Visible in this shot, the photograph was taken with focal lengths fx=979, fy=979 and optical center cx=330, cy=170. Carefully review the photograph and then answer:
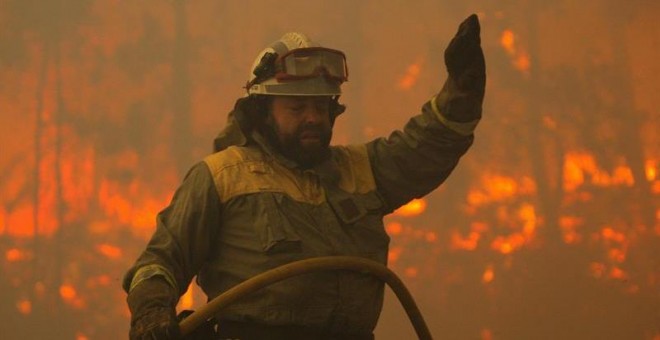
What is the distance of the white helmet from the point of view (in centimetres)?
228

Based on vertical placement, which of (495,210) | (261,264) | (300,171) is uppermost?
(300,171)

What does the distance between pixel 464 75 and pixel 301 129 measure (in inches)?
15.5

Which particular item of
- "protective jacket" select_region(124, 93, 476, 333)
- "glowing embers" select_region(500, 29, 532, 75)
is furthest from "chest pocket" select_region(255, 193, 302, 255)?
"glowing embers" select_region(500, 29, 532, 75)

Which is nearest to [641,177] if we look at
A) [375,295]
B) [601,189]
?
[601,189]

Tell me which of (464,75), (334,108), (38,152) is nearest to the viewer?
(464,75)

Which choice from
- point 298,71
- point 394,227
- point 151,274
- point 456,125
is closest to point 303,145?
point 298,71

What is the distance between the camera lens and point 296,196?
221 centimetres

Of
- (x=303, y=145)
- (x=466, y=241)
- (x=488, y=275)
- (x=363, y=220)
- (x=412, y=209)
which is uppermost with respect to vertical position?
(x=303, y=145)

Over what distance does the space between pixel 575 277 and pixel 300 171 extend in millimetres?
2094

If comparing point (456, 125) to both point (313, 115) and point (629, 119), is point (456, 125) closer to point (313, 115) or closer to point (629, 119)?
point (313, 115)

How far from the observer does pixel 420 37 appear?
4.34m

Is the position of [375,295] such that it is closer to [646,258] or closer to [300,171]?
[300,171]

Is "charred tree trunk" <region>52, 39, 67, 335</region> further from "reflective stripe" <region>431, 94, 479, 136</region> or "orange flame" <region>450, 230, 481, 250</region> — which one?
"reflective stripe" <region>431, 94, 479, 136</region>

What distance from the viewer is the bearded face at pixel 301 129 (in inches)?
88.9
